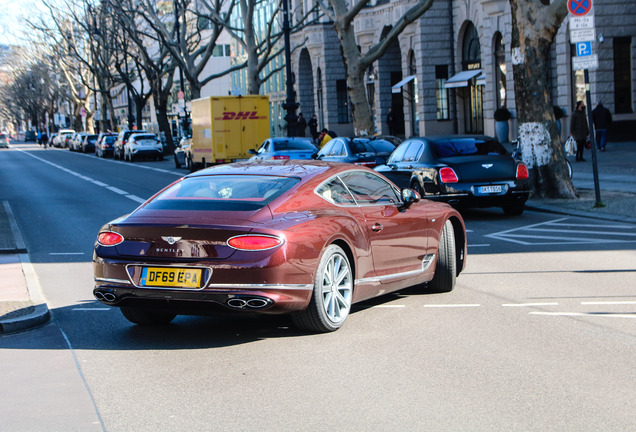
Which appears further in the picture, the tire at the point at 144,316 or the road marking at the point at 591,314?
the tire at the point at 144,316

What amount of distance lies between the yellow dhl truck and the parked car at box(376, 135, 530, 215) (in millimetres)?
17905

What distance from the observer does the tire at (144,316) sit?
7.86 m

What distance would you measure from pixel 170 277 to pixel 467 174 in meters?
9.92

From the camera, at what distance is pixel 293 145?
26812 mm

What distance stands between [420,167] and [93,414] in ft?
38.5

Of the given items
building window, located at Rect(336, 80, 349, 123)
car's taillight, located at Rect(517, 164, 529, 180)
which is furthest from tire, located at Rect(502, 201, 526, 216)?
building window, located at Rect(336, 80, 349, 123)

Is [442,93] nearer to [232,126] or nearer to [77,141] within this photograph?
[232,126]

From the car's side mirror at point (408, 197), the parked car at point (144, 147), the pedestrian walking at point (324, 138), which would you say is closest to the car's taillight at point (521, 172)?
the car's side mirror at point (408, 197)

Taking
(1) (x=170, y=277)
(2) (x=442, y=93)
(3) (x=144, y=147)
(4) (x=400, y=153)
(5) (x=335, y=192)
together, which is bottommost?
(1) (x=170, y=277)

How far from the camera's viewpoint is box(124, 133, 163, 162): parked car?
173 ft

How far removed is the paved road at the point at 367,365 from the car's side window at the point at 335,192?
1.00m

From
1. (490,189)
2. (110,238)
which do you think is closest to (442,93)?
(490,189)

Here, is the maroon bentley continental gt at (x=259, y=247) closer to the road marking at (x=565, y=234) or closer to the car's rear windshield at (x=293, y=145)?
the road marking at (x=565, y=234)

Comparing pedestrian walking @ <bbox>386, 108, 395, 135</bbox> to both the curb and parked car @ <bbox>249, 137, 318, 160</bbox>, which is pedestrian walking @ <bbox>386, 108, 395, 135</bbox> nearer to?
parked car @ <bbox>249, 137, 318, 160</bbox>
